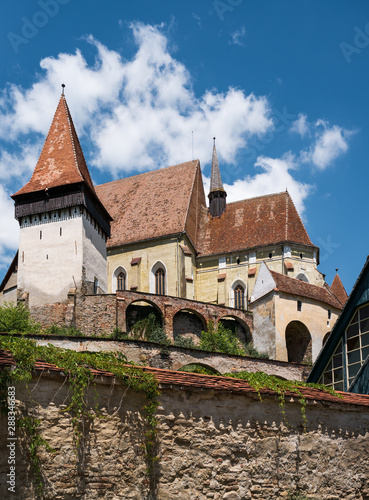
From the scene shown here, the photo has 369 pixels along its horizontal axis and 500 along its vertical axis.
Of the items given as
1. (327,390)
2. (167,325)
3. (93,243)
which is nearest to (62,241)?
(93,243)

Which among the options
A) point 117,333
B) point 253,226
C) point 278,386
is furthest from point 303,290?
point 278,386

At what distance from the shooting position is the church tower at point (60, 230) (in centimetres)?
4406

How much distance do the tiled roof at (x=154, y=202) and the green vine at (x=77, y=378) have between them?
42.7 metres

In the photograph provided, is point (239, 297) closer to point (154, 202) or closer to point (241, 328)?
point (241, 328)

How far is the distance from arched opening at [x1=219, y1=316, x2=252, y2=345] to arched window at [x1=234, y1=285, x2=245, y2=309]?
25.6 ft

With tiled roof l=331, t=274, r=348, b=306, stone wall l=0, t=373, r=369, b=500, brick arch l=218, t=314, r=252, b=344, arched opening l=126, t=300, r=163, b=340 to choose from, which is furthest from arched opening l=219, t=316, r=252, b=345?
stone wall l=0, t=373, r=369, b=500

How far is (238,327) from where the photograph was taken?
146 ft

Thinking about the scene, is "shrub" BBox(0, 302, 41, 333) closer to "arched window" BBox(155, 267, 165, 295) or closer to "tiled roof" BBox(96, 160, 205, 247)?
"arched window" BBox(155, 267, 165, 295)

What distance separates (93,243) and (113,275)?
8191 mm

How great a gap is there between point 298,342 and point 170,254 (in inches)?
528

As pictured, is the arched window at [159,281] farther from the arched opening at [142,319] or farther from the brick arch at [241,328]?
the brick arch at [241,328]

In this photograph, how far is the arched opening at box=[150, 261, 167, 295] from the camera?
52.0 m

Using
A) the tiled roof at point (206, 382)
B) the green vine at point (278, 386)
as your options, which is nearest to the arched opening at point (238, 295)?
the tiled roof at point (206, 382)

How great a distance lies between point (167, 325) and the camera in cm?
4169
